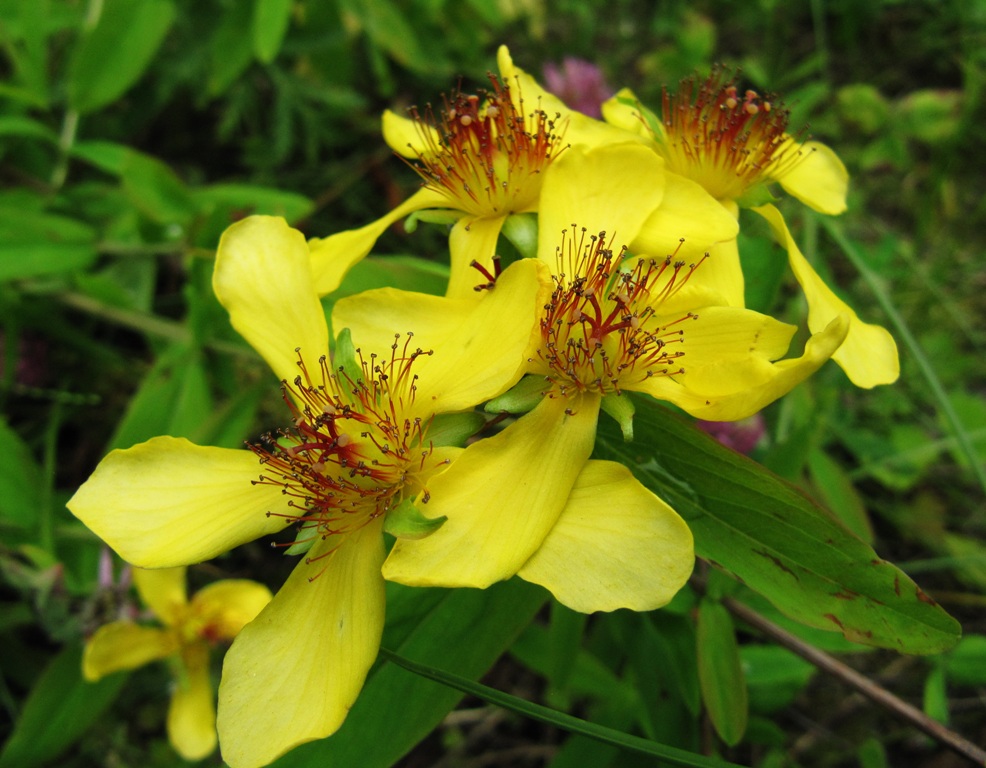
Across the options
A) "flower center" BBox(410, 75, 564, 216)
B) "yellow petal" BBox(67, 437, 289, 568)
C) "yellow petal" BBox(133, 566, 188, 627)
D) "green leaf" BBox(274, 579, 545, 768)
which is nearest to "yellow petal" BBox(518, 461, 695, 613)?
"green leaf" BBox(274, 579, 545, 768)

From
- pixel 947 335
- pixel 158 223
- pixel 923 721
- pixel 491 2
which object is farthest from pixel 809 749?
pixel 491 2

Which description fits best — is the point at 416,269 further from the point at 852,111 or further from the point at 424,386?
the point at 852,111

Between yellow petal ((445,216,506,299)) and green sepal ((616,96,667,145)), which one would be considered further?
green sepal ((616,96,667,145))

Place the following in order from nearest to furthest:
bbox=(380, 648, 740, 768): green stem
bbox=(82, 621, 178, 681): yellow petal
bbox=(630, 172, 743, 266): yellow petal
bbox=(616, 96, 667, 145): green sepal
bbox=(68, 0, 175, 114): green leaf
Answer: bbox=(380, 648, 740, 768): green stem → bbox=(630, 172, 743, 266): yellow petal → bbox=(616, 96, 667, 145): green sepal → bbox=(82, 621, 178, 681): yellow petal → bbox=(68, 0, 175, 114): green leaf

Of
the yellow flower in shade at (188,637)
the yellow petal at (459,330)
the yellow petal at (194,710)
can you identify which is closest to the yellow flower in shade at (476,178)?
the yellow petal at (459,330)

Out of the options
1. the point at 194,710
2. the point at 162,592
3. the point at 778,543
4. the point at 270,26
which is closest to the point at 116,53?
the point at 270,26

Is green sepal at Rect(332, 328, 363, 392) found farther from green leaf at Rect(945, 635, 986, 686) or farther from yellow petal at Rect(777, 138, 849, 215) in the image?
green leaf at Rect(945, 635, 986, 686)

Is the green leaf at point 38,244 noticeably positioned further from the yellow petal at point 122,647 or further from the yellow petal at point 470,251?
the yellow petal at point 470,251

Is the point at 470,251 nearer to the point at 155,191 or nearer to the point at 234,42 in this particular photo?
the point at 155,191
